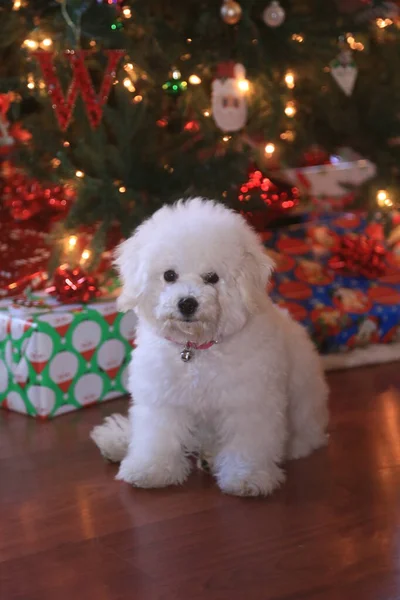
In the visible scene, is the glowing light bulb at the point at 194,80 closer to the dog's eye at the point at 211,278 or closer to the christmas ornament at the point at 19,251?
the christmas ornament at the point at 19,251

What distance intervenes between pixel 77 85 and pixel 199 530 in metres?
1.69

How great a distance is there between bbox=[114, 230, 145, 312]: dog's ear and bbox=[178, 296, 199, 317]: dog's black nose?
149 mm

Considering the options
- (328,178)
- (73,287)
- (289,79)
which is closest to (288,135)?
(289,79)

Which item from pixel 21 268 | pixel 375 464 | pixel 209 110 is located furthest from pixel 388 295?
pixel 21 268

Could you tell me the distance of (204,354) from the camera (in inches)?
93.7

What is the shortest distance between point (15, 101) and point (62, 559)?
2.23 meters

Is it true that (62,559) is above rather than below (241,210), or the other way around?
below

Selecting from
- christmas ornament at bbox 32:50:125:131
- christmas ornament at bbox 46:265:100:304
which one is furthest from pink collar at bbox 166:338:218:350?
christmas ornament at bbox 32:50:125:131

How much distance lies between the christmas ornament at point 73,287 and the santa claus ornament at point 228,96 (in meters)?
0.77

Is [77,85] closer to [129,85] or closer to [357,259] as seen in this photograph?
[129,85]

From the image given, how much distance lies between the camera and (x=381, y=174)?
12.0 ft

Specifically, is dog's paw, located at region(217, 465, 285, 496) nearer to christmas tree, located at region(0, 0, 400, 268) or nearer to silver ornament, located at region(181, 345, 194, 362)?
silver ornament, located at region(181, 345, 194, 362)

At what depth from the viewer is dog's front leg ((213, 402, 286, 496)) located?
233 cm

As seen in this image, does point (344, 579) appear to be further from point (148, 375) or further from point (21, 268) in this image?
point (21, 268)
